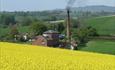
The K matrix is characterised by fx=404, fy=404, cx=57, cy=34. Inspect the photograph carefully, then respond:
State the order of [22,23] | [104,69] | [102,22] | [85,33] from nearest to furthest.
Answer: [104,69], [85,33], [102,22], [22,23]

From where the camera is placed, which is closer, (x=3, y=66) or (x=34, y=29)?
(x=3, y=66)

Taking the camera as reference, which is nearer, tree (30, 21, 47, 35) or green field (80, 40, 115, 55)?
green field (80, 40, 115, 55)

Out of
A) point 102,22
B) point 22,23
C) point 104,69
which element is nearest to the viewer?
point 104,69

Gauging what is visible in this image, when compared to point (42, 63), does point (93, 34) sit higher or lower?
lower

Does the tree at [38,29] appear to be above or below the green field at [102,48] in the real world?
below

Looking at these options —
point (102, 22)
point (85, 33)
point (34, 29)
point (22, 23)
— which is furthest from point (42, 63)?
point (22, 23)

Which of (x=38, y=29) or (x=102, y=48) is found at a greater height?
(x=102, y=48)

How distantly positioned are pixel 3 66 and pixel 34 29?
285 feet

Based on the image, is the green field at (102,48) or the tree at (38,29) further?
the tree at (38,29)

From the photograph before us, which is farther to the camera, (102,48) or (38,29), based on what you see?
(38,29)

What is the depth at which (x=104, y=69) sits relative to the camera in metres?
11.0

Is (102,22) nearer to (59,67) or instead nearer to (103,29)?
(103,29)

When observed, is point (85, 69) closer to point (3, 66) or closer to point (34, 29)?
point (3, 66)

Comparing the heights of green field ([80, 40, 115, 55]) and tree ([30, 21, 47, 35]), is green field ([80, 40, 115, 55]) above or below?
above
